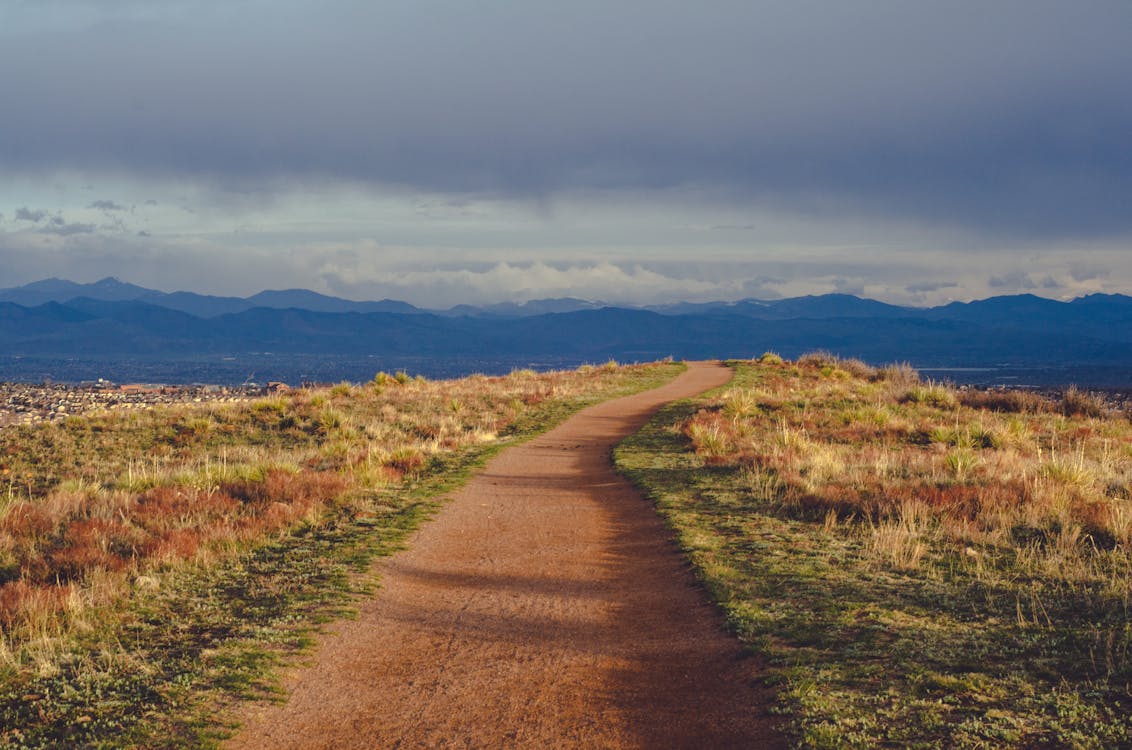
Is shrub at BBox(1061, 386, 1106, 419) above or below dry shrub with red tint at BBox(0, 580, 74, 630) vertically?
above

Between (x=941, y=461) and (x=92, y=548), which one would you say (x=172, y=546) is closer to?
(x=92, y=548)

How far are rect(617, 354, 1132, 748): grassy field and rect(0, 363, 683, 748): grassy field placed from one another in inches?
168

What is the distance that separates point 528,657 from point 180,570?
5.06 metres

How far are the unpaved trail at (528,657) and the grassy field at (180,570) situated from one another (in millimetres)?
539

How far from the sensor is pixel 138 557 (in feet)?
32.3

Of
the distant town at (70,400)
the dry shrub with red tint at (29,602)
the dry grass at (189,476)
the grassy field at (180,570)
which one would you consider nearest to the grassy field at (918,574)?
the grassy field at (180,570)

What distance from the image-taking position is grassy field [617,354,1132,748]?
5.46 meters

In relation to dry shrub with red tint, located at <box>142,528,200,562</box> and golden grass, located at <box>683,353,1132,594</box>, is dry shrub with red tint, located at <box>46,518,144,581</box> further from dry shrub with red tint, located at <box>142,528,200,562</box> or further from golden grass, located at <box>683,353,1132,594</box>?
golden grass, located at <box>683,353,1132,594</box>

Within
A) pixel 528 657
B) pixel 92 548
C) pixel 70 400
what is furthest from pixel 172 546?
pixel 70 400

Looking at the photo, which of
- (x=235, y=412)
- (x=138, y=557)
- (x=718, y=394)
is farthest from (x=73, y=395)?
(x=138, y=557)

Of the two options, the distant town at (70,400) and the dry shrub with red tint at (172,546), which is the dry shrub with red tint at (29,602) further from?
the distant town at (70,400)

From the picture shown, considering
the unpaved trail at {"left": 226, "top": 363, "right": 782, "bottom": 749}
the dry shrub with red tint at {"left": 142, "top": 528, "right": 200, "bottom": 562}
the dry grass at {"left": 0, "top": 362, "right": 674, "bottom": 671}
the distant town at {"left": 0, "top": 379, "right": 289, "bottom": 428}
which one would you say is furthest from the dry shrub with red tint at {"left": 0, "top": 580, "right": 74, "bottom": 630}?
the distant town at {"left": 0, "top": 379, "right": 289, "bottom": 428}

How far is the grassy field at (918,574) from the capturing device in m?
5.46

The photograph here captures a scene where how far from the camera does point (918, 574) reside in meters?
8.94
